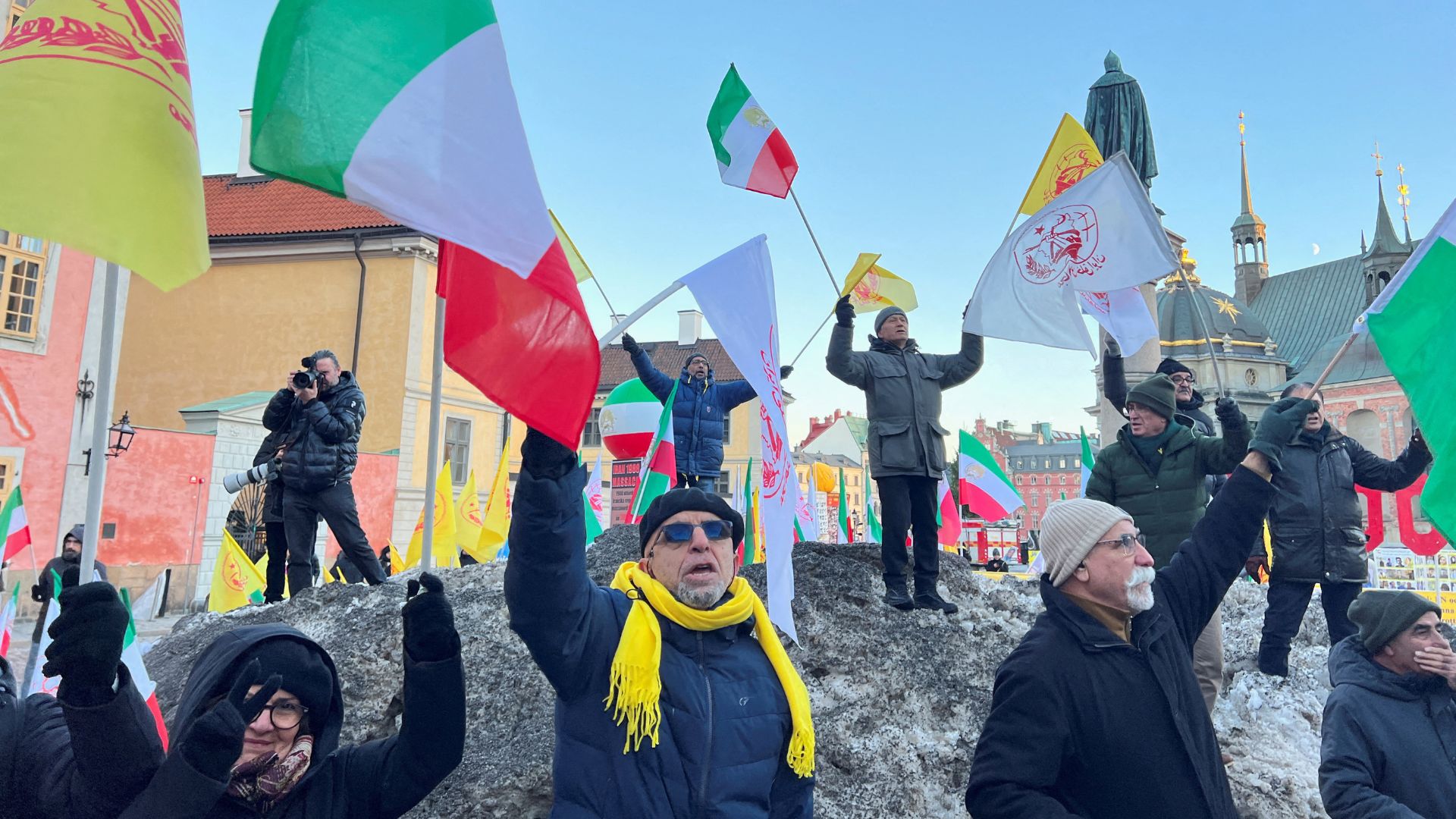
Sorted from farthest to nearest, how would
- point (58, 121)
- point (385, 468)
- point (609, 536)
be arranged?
point (385, 468), point (609, 536), point (58, 121)

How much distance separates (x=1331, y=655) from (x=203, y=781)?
3325 millimetres

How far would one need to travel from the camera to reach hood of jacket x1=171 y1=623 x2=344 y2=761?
1.83 m

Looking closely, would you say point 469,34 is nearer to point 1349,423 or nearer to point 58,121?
point 58,121

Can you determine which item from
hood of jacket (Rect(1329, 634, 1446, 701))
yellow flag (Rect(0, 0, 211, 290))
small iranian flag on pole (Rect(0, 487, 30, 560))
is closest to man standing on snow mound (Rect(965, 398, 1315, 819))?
hood of jacket (Rect(1329, 634, 1446, 701))

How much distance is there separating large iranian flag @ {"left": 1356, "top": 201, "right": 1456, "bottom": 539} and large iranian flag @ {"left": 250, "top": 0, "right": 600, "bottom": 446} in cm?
267

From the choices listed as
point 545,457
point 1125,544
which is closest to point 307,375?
point 545,457

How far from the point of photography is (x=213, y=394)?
84.8ft

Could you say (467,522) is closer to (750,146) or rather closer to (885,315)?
(750,146)

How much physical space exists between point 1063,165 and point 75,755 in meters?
5.58

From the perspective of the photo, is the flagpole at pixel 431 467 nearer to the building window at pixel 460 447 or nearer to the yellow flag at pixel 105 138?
the yellow flag at pixel 105 138

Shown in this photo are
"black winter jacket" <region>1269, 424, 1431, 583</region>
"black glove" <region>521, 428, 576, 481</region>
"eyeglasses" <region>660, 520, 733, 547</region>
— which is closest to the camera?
"black glove" <region>521, 428, 576, 481</region>

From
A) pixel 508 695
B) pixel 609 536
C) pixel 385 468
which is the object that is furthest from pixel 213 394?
pixel 508 695

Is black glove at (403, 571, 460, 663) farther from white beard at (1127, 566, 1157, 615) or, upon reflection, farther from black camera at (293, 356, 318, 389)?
black camera at (293, 356, 318, 389)

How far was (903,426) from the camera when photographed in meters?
5.05
